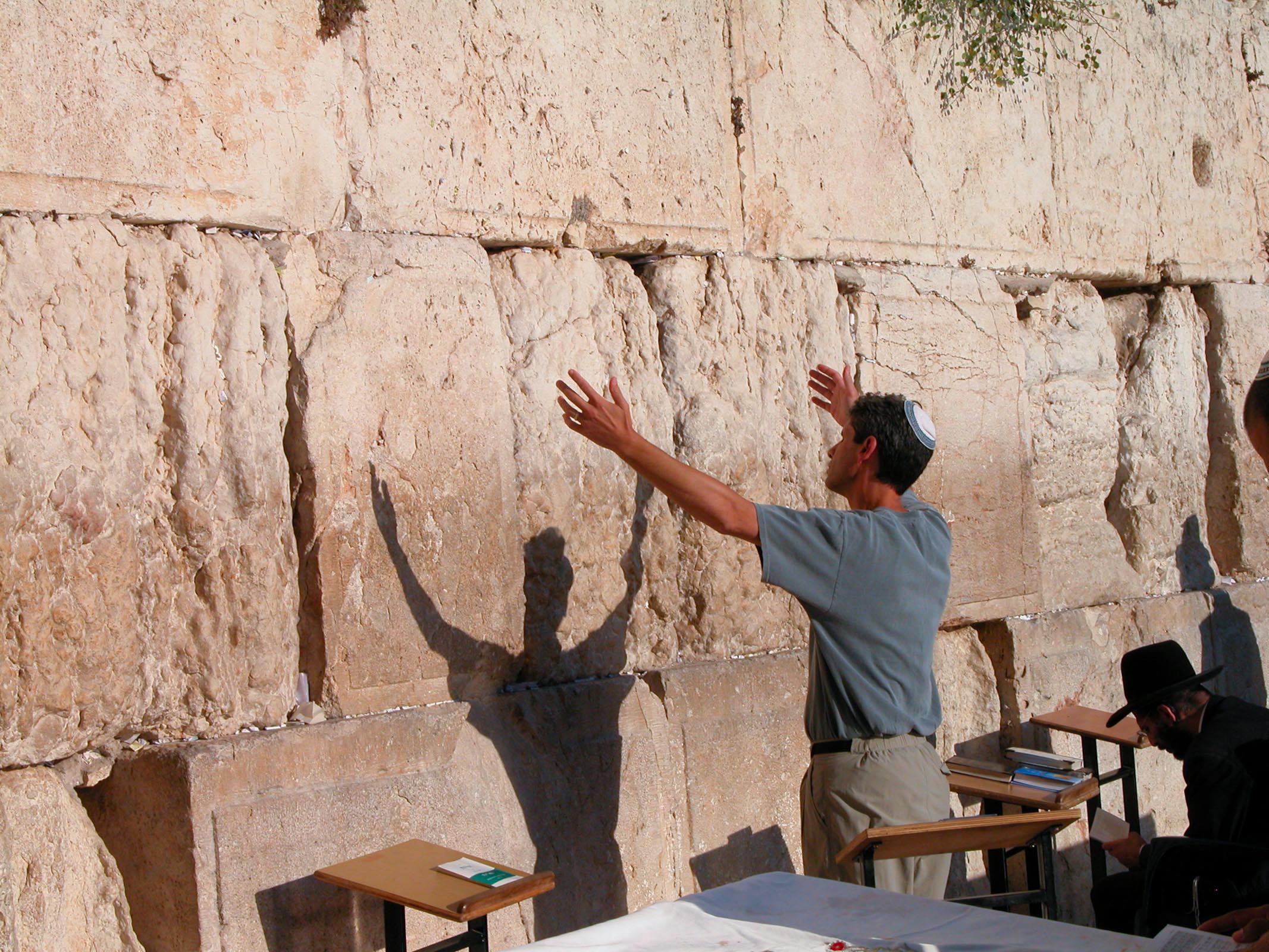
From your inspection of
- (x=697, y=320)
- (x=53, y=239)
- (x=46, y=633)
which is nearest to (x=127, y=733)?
(x=46, y=633)

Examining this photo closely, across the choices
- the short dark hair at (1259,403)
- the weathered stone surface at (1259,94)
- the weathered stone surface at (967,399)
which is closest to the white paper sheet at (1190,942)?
the short dark hair at (1259,403)

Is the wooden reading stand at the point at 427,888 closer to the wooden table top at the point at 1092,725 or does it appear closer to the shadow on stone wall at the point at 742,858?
the shadow on stone wall at the point at 742,858

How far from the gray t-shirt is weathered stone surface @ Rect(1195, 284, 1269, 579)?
10.8ft

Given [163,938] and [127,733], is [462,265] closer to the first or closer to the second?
[127,733]

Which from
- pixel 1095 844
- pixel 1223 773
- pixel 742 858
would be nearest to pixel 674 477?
pixel 742 858

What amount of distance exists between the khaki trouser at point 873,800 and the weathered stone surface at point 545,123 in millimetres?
1692

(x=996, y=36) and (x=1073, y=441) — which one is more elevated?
(x=996, y=36)

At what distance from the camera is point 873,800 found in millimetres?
3102

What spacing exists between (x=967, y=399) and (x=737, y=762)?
166 centimetres

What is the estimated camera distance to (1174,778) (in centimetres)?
543

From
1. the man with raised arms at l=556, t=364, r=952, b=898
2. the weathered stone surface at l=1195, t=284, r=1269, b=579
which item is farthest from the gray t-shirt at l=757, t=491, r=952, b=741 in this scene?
the weathered stone surface at l=1195, t=284, r=1269, b=579

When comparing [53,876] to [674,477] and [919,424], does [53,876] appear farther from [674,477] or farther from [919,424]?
[919,424]

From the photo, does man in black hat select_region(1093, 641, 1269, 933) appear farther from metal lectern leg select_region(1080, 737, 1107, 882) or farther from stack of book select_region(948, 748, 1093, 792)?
stack of book select_region(948, 748, 1093, 792)

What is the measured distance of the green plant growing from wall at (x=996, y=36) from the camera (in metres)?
5.01
